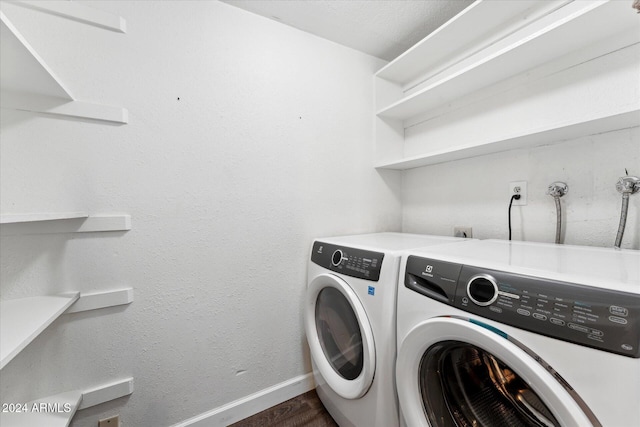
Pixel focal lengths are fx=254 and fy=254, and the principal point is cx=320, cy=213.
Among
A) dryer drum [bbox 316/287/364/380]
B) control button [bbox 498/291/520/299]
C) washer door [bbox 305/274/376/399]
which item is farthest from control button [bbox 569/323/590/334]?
dryer drum [bbox 316/287/364/380]

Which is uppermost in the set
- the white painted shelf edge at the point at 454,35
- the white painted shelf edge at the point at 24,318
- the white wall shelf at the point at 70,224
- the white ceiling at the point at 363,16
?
the white ceiling at the point at 363,16

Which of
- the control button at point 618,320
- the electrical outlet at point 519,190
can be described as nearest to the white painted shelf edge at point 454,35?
the electrical outlet at point 519,190

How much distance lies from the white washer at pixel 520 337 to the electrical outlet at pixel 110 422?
117 cm

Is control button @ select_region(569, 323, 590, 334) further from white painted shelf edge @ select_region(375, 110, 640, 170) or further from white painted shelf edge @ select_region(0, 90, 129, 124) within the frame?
white painted shelf edge @ select_region(0, 90, 129, 124)

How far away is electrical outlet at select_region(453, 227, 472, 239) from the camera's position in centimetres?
149

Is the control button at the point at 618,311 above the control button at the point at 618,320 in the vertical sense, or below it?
above

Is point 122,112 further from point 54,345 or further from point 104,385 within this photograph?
point 104,385

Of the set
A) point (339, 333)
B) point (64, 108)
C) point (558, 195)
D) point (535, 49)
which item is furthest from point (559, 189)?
point (64, 108)

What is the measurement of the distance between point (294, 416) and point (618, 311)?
141cm

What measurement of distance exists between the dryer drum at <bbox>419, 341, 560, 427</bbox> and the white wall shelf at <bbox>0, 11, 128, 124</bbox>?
4.69 feet

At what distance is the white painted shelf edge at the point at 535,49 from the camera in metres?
0.89

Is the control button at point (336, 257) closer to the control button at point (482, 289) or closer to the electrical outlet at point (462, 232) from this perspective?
the control button at point (482, 289)

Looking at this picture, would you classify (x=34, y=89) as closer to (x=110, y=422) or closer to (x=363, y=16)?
(x=110, y=422)

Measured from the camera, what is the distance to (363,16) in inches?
54.6
